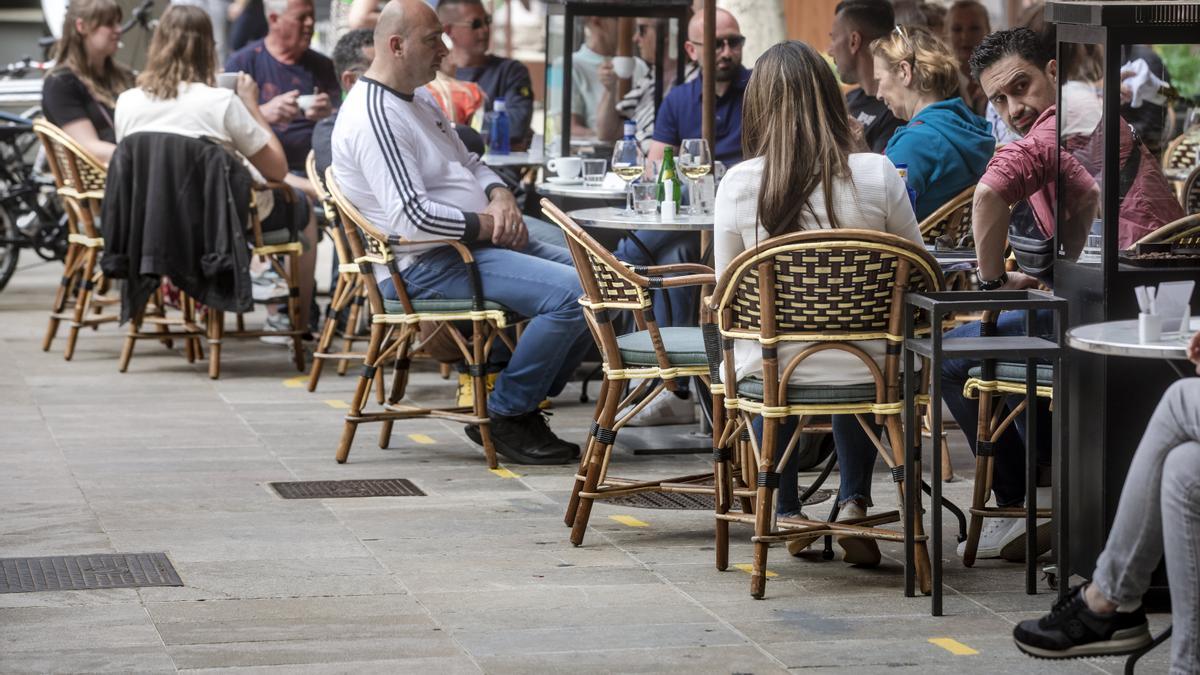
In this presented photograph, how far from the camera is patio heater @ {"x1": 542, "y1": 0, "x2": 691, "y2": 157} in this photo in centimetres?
843

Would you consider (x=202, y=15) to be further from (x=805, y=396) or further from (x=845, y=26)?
(x=805, y=396)

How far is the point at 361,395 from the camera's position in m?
6.46

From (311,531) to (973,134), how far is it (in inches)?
97.7

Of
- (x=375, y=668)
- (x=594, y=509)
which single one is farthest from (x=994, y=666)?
(x=594, y=509)

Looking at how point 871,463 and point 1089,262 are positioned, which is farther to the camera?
point 871,463

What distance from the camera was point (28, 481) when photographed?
6031mm

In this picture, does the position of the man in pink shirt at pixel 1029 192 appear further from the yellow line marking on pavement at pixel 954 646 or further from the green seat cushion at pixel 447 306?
the green seat cushion at pixel 447 306

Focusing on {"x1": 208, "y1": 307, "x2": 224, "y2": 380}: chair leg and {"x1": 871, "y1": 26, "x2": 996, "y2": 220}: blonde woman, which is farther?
{"x1": 208, "y1": 307, "x2": 224, "y2": 380}: chair leg

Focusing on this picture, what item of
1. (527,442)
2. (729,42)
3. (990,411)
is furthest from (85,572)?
(729,42)

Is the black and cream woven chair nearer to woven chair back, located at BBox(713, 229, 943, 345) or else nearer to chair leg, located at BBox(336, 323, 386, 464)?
woven chair back, located at BBox(713, 229, 943, 345)

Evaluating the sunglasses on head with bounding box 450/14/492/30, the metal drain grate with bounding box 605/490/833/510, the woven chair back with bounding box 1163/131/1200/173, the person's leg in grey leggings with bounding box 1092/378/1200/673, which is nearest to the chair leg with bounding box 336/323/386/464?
the metal drain grate with bounding box 605/490/833/510

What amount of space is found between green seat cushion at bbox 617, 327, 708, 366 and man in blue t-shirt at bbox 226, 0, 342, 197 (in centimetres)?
460

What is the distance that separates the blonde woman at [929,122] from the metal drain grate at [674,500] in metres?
1.01

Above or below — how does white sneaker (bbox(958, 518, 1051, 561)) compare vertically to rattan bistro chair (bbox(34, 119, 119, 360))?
below
